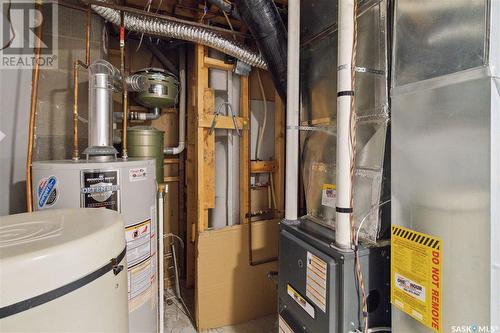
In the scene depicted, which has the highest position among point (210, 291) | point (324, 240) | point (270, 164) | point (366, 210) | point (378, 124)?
point (378, 124)

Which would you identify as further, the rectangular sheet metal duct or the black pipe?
the black pipe

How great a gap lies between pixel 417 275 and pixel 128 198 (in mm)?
1241

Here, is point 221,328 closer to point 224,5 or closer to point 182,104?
point 182,104

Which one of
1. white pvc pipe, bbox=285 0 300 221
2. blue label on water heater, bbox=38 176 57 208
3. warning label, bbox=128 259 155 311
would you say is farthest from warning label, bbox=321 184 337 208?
blue label on water heater, bbox=38 176 57 208

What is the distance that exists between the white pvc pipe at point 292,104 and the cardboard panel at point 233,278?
2.14 ft

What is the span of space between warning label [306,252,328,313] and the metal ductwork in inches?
43.4

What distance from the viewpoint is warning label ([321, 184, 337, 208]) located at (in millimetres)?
1265

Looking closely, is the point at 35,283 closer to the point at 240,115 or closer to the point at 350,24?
the point at 350,24

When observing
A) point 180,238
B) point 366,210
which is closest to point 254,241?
point 180,238

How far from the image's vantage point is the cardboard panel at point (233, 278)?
5.94 feet

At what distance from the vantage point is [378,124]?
103 centimetres

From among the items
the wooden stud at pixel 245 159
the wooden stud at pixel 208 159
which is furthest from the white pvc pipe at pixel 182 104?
the wooden stud at pixel 245 159

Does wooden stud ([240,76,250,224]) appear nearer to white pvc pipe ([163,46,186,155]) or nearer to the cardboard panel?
the cardboard panel

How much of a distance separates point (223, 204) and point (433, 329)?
1.43 meters
